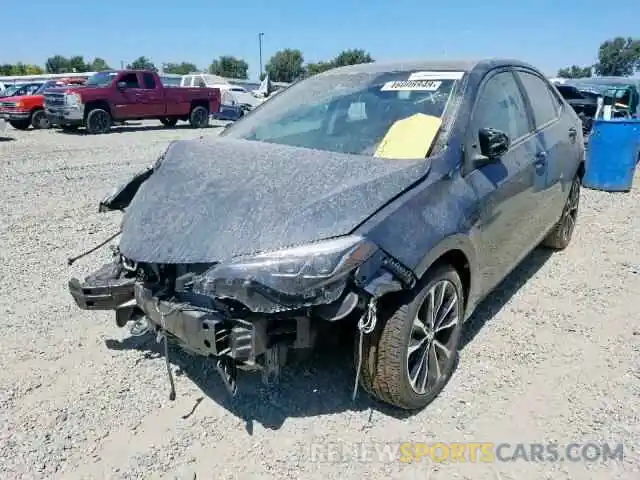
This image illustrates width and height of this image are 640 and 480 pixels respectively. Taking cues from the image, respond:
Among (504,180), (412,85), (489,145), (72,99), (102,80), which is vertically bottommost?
(72,99)

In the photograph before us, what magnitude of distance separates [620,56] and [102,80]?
9058cm

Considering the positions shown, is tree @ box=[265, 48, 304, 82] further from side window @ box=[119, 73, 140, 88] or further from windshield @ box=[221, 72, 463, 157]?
windshield @ box=[221, 72, 463, 157]

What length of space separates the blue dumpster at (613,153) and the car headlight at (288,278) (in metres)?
7.05

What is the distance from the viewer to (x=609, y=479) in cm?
237

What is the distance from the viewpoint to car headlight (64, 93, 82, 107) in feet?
53.3

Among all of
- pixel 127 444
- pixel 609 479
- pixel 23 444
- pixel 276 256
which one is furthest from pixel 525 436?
pixel 23 444

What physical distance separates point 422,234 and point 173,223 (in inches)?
46.6

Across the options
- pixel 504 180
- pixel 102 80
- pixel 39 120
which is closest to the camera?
pixel 504 180

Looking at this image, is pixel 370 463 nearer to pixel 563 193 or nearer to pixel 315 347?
pixel 315 347

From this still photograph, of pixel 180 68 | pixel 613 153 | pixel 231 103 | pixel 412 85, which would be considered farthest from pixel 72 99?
pixel 180 68

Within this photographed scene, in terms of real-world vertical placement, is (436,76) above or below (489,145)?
above

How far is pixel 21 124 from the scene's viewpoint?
18.7 metres

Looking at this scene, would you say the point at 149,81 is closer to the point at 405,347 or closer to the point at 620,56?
the point at 405,347

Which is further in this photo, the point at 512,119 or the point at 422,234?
the point at 512,119
